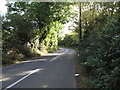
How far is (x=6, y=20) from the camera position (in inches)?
757

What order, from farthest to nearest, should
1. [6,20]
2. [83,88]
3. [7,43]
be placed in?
1. [6,20]
2. [7,43]
3. [83,88]

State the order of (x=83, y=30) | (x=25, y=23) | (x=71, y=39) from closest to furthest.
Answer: (x=25, y=23) < (x=83, y=30) < (x=71, y=39)

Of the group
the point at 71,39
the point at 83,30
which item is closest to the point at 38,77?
the point at 83,30

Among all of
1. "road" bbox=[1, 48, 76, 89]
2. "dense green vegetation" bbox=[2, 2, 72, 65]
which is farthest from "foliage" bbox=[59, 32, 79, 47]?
"road" bbox=[1, 48, 76, 89]

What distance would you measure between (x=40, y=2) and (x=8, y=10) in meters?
7.36

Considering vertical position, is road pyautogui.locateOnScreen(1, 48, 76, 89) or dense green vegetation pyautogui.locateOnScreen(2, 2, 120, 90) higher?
dense green vegetation pyautogui.locateOnScreen(2, 2, 120, 90)

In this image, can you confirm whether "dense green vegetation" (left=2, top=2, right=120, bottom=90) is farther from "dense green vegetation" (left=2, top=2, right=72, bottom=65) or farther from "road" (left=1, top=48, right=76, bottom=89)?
"road" (left=1, top=48, right=76, bottom=89)

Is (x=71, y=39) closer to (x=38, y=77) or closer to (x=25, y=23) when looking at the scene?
(x=25, y=23)

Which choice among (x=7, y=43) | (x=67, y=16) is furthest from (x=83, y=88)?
(x=67, y=16)

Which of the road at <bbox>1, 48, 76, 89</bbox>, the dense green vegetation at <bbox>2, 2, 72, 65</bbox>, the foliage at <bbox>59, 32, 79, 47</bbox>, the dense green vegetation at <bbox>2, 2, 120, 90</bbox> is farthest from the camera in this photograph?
the foliage at <bbox>59, 32, 79, 47</bbox>

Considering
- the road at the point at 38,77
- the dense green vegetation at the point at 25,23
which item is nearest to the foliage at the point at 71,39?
the dense green vegetation at the point at 25,23

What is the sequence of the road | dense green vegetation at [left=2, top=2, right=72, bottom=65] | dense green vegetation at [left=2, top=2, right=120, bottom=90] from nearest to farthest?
dense green vegetation at [left=2, top=2, right=120, bottom=90] → the road → dense green vegetation at [left=2, top=2, right=72, bottom=65]

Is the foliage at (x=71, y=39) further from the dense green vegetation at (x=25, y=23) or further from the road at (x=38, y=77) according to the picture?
the road at (x=38, y=77)

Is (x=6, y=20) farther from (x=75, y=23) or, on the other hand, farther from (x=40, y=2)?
(x=75, y=23)
